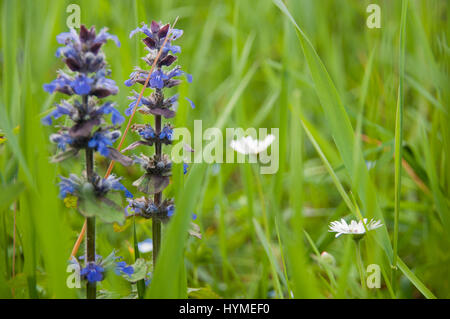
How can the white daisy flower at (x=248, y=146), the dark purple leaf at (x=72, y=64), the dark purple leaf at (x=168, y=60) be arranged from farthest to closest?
the white daisy flower at (x=248, y=146) < the dark purple leaf at (x=168, y=60) < the dark purple leaf at (x=72, y=64)

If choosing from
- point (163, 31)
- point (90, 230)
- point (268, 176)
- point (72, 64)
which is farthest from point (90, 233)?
point (268, 176)

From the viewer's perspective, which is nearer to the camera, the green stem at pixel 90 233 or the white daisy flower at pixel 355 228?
the green stem at pixel 90 233

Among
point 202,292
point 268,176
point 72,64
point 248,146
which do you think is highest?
point 72,64

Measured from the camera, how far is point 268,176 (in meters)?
2.08

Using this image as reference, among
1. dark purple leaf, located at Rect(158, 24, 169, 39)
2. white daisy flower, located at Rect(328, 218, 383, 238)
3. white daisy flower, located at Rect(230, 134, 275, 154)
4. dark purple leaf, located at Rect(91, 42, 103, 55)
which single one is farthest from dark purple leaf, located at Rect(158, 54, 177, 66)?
white daisy flower, located at Rect(328, 218, 383, 238)

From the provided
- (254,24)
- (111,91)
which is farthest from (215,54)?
(111,91)

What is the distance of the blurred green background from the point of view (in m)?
0.75

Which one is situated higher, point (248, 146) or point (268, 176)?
point (248, 146)

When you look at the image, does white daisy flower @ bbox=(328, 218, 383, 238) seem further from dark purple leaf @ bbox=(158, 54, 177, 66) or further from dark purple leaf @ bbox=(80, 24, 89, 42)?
dark purple leaf @ bbox=(80, 24, 89, 42)

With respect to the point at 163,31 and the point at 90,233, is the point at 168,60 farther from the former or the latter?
the point at 90,233

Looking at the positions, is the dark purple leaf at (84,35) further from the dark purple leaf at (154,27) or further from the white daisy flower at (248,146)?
the white daisy flower at (248,146)

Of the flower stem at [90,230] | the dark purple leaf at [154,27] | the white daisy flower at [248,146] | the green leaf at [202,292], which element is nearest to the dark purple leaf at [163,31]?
the dark purple leaf at [154,27]

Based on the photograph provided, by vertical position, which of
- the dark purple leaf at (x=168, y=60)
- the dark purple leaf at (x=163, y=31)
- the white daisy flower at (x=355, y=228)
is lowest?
the white daisy flower at (x=355, y=228)

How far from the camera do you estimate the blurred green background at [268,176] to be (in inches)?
29.7
